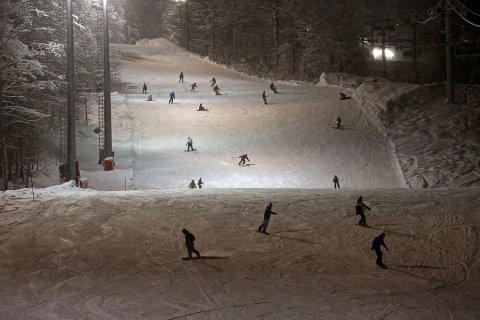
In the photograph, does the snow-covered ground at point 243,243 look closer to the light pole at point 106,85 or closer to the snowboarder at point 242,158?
the snowboarder at point 242,158

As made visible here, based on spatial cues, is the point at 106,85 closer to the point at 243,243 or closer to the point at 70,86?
the point at 70,86

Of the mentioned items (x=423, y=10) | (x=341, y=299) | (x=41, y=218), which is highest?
(x=423, y=10)

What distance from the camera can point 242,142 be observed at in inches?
1468

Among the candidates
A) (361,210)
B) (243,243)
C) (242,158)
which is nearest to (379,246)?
(361,210)

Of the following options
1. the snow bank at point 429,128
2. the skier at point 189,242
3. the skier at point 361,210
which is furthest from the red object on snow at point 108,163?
the snow bank at point 429,128

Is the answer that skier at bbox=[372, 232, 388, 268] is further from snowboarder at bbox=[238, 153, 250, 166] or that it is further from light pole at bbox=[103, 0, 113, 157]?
light pole at bbox=[103, 0, 113, 157]

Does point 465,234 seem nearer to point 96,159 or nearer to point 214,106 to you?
point 96,159

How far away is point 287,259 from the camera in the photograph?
1538cm

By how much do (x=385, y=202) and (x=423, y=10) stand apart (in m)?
35.0

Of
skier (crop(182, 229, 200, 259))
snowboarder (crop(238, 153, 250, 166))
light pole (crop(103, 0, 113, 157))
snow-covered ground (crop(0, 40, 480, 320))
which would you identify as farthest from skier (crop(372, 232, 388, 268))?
light pole (crop(103, 0, 113, 157))

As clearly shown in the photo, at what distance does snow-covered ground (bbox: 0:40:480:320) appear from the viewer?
476 inches

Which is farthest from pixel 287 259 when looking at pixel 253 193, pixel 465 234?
pixel 253 193

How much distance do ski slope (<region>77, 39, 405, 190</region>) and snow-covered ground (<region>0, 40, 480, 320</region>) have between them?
19 cm

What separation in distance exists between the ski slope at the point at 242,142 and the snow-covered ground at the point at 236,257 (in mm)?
7320
